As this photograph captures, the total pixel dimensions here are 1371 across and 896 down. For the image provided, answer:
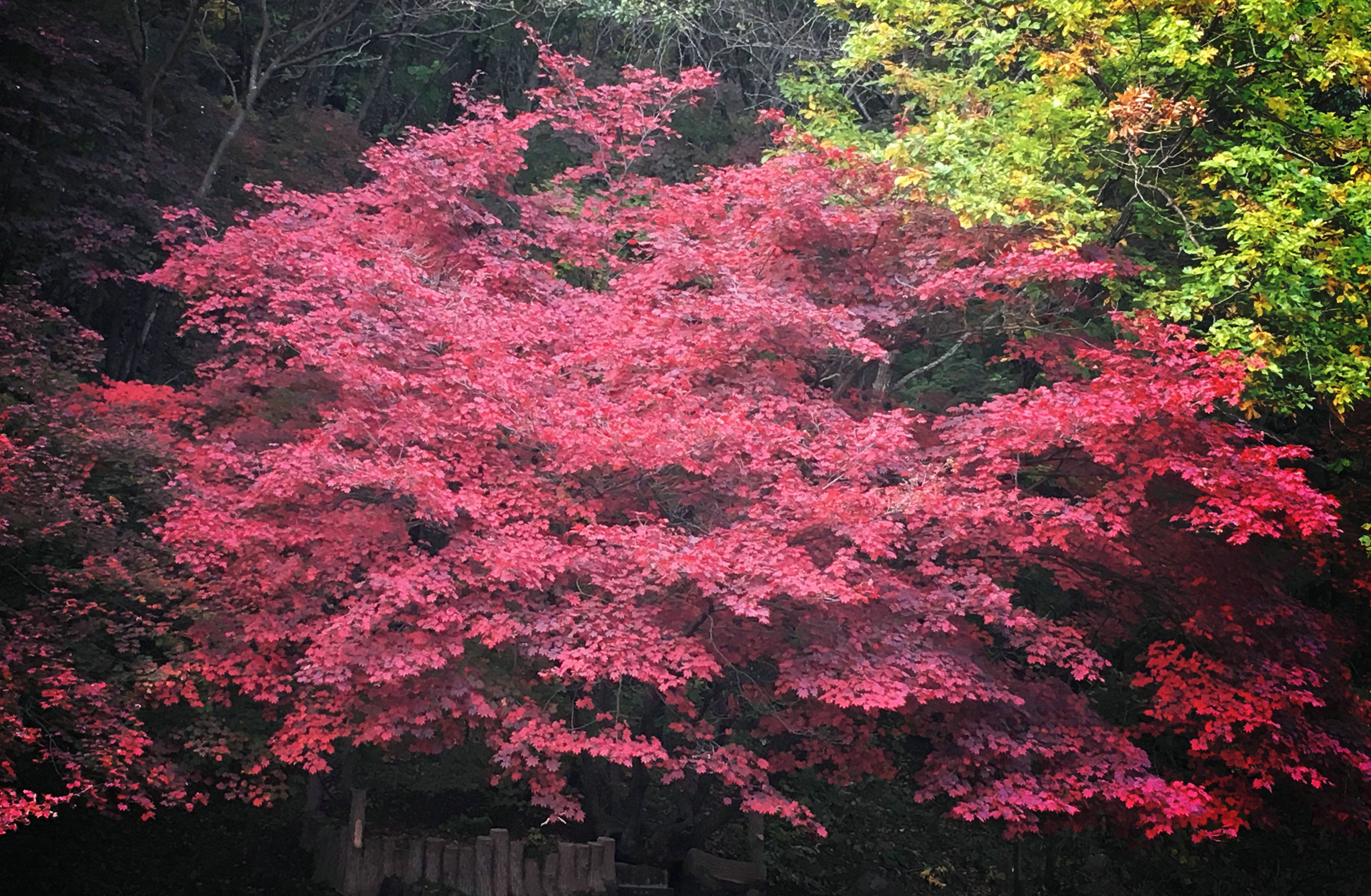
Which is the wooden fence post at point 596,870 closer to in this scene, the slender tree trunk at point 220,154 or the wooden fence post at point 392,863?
the wooden fence post at point 392,863

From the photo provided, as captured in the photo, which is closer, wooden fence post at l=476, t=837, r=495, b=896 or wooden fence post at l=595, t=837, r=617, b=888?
wooden fence post at l=476, t=837, r=495, b=896

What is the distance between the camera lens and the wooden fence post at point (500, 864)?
9.02m

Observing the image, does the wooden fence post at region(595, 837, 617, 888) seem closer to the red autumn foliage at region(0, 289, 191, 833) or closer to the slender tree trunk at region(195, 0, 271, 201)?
the red autumn foliage at region(0, 289, 191, 833)

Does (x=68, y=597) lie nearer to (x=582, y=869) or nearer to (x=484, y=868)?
(x=484, y=868)

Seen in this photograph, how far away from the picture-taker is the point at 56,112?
12641mm

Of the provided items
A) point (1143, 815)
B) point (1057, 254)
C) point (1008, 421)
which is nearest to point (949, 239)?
point (1057, 254)

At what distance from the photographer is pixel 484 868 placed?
9031mm

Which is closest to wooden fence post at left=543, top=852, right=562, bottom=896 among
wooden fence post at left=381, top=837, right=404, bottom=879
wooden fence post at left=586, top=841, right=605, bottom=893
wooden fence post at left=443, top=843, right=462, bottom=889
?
wooden fence post at left=586, top=841, right=605, bottom=893

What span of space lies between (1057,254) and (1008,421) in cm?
148

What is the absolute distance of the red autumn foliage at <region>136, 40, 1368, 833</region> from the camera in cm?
784

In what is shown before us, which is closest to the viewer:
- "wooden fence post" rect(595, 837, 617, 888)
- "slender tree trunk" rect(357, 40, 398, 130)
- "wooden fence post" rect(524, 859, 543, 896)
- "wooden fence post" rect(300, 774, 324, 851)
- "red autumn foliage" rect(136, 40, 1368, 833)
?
"red autumn foliage" rect(136, 40, 1368, 833)

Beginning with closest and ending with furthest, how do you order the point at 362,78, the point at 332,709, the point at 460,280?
the point at 332,709 → the point at 460,280 → the point at 362,78

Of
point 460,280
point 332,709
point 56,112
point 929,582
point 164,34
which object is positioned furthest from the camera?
point 164,34

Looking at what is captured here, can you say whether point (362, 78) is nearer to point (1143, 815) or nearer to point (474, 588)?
point (474, 588)
